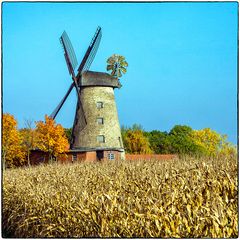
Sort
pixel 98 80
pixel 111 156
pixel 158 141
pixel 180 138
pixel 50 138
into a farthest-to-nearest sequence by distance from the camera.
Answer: pixel 158 141, pixel 180 138, pixel 50 138, pixel 98 80, pixel 111 156

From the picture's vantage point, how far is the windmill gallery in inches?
954

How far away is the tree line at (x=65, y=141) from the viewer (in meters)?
17.5

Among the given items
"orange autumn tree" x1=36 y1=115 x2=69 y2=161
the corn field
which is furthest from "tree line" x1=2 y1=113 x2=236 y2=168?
the corn field

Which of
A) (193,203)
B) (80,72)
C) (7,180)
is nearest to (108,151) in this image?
(80,72)

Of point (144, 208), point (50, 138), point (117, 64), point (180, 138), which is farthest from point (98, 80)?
point (144, 208)

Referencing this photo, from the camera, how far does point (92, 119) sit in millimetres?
24625

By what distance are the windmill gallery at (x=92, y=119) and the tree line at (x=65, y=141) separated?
1414 millimetres

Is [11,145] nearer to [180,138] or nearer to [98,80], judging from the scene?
[98,80]

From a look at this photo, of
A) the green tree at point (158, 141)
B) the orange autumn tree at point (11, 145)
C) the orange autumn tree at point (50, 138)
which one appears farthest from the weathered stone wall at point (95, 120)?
the green tree at point (158, 141)

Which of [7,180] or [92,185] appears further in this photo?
[7,180]

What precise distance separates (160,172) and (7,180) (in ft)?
13.3

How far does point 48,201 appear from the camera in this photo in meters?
→ 6.64

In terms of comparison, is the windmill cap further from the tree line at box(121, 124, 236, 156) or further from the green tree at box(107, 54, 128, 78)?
the tree line at box(121, 124, 236, 156)

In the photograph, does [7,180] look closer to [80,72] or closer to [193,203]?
[193,203]
